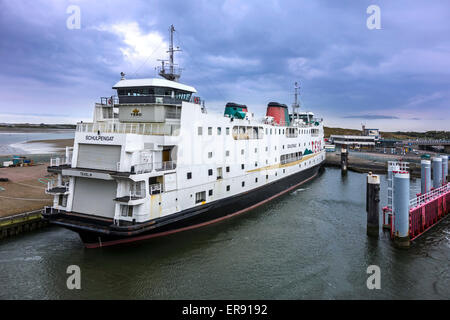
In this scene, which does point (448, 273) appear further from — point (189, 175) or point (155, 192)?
point (155, 192)

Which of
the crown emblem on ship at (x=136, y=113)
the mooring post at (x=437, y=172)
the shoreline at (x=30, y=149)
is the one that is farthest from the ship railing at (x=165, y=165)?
the shoreline at (x=30, y=149)

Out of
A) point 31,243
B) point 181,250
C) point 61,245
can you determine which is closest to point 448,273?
point 181,250

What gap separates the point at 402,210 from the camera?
48.3ft

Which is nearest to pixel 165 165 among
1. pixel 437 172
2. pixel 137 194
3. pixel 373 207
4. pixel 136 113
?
pixel 137 194

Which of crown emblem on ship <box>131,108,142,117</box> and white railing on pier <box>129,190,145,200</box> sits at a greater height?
crown emblem on ship <box>131,108,142,117</box>

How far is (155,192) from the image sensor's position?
13.7 meters

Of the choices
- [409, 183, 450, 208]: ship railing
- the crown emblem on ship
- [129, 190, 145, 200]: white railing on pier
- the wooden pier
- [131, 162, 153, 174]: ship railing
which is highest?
the crown emblem on ship

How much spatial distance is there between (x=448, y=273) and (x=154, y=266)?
44.1 feet

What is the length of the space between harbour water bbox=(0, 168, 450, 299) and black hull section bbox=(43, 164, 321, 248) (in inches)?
21.5

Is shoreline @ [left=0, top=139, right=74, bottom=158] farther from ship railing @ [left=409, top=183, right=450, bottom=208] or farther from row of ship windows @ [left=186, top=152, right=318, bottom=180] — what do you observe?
ship railing @ [left=409, top=183, right=450, bottom=208]

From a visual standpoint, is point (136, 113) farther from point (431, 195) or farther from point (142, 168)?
point (431, 195)

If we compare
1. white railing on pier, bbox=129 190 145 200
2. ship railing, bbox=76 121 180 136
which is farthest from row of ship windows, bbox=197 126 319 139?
white railing on pier, bbox=129 190 145 200

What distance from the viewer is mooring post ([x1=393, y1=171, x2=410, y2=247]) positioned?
14.7 m

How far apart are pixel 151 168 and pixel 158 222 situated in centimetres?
272
